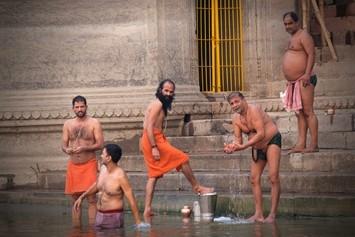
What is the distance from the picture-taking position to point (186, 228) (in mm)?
12305

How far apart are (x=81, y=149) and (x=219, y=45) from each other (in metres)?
6.31

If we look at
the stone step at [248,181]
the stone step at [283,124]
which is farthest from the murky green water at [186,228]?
the stone step at [283,124]

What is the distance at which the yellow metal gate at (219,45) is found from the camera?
18828mm

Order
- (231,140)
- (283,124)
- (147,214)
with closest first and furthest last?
1. (147,214)
2. (231,140)
3. (283,124)

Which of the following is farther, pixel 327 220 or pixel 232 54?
pixel 232 54

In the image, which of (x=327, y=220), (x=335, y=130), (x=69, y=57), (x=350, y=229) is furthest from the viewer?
(x=69, y=57)

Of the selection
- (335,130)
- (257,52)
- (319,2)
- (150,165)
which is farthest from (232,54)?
(150,165)

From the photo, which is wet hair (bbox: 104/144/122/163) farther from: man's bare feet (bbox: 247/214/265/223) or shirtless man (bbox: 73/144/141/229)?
man's bare feet (bbox: 247/214/265/223)

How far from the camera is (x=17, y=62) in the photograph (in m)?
18.4

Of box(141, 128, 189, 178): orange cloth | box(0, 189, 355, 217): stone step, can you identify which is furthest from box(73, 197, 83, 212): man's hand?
box(0, 189, 355, 217): stone step

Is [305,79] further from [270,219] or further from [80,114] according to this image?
[80,114]

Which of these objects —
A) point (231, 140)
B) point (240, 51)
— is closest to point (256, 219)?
point (231, 140)

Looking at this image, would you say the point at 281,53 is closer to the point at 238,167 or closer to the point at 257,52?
the point at 257,52

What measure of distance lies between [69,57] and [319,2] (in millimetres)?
4536
